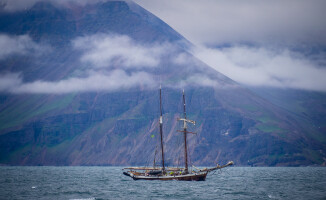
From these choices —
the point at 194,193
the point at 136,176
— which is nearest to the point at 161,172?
the point at 136,176

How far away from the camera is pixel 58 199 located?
316ft

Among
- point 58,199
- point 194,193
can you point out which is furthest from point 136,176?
point 58,199

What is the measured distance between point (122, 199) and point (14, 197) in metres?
26.9

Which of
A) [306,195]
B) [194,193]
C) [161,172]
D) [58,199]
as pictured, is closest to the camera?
[58,199]

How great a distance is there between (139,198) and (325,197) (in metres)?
46.0

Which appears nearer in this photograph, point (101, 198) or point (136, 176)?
point (101, 198)

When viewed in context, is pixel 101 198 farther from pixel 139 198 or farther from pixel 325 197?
pixel 325 197

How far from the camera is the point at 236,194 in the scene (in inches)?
4213

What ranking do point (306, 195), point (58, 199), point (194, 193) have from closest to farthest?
point (58, 199) < point (306, 195) < point (194, 193)

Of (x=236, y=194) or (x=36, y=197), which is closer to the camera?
(x=36, y=197)

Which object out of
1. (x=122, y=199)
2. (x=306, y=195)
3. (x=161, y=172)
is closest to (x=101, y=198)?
(x=122, y=199)

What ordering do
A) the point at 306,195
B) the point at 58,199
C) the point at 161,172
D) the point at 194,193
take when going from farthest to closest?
the point at 161,172, the point at 194,193, the point at 306,195, the point at 58,199

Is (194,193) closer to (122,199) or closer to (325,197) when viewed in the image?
(122,199)

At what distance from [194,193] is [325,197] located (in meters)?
33.5
